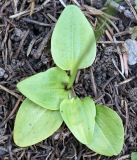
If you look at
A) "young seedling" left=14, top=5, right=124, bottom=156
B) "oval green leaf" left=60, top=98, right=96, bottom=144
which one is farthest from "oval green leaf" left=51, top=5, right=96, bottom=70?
"oval green leaf" left=60, top=98, right=96, bottom=144

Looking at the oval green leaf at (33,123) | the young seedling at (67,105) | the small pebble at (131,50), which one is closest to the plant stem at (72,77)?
the young seedling at (67,105)

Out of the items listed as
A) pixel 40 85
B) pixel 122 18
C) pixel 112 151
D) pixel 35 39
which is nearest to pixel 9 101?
pixel 40 85

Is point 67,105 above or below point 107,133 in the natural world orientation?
above

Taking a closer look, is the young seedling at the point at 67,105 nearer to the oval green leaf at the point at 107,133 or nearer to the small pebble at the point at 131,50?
the oval green leaf at the point at 107,133

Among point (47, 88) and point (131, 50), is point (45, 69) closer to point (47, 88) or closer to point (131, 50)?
point (47, 88)

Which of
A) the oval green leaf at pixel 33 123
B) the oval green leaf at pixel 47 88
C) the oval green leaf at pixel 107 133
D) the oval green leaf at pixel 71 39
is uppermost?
the oval green leaf at pixel 71 39

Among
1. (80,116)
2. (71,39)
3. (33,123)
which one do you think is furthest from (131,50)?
(33,123)

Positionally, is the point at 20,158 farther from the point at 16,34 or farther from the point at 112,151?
the point at 16,34
